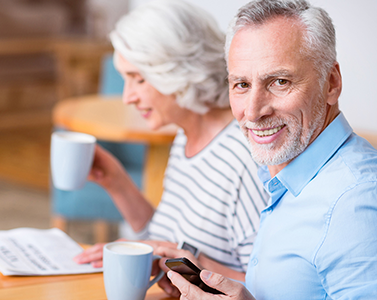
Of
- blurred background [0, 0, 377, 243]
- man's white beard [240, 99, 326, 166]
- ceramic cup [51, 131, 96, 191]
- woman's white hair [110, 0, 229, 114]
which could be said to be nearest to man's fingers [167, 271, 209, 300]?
man's white beard [240, 99, 326, 166]

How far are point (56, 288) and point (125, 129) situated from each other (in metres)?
1.12

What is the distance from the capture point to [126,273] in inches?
33.9

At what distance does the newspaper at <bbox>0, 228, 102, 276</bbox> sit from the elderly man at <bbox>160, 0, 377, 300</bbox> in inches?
13.3

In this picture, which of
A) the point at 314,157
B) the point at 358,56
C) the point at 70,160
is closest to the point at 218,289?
the point at 314,157

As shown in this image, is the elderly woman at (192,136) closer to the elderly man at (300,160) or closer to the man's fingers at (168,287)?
the man's fingers at (168,287)

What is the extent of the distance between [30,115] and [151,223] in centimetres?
449

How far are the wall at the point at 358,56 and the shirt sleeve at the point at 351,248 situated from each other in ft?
2.40

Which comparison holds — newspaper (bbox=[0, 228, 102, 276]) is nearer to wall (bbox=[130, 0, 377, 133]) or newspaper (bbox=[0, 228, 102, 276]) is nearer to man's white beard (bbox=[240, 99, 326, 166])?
man's white beard (bbox=[240, 99, 326, 166])

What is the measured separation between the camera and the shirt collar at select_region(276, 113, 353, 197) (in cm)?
87

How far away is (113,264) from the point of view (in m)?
0.86

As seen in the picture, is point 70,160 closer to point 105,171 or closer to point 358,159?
point 105,171

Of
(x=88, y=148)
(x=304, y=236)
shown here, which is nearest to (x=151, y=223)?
(x=88, y=148)

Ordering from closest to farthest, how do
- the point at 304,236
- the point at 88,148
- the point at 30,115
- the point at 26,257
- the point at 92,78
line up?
the point at 304,236, the point at 26,257, the point at 88,148, the point at 92,78, the point at 30,115

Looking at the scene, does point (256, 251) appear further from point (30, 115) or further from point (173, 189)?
point (30, 115)
